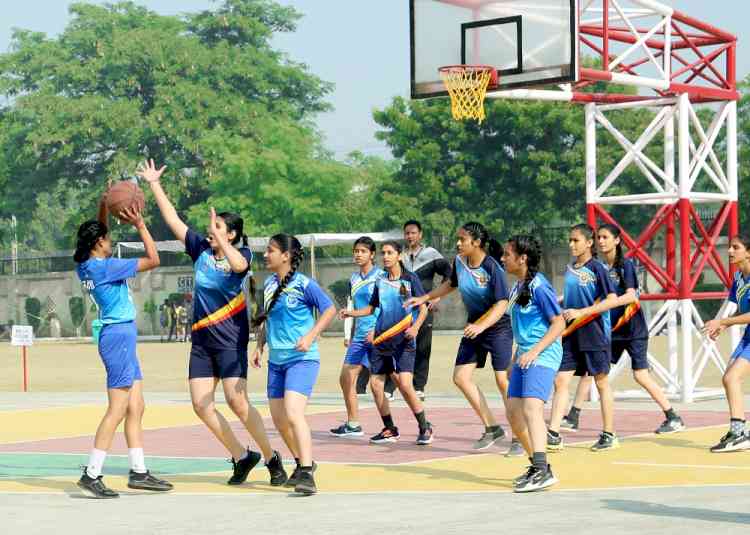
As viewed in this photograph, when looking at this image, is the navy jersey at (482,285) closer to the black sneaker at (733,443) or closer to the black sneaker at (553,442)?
the black sneaker at (553,442)

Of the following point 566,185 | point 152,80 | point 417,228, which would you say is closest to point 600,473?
point 417,228

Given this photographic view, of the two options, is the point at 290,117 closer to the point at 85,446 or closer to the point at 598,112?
the point at 598,112

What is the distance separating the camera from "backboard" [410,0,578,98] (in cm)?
1770

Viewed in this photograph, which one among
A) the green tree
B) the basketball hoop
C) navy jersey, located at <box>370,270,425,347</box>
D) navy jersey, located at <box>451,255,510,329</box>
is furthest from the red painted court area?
the green tree

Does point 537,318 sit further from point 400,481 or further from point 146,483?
point 146,483

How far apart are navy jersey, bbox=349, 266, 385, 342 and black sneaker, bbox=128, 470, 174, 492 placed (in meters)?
4.13

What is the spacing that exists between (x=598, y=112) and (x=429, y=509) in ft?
35.7

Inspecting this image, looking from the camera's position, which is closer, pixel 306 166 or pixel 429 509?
pixel 429 509

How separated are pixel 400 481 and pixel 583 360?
3036 mm

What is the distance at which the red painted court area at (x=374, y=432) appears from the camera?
42.0 feet

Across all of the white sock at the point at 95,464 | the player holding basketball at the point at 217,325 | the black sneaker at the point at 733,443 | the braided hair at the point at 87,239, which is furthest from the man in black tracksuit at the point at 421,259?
the white sock at the point at 95,464

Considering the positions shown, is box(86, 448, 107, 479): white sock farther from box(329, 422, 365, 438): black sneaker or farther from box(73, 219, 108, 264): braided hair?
box(329, 422, 365, 438): black sneaker

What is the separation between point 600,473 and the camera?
10.9 m

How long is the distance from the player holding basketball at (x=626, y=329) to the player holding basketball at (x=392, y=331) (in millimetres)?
1729
